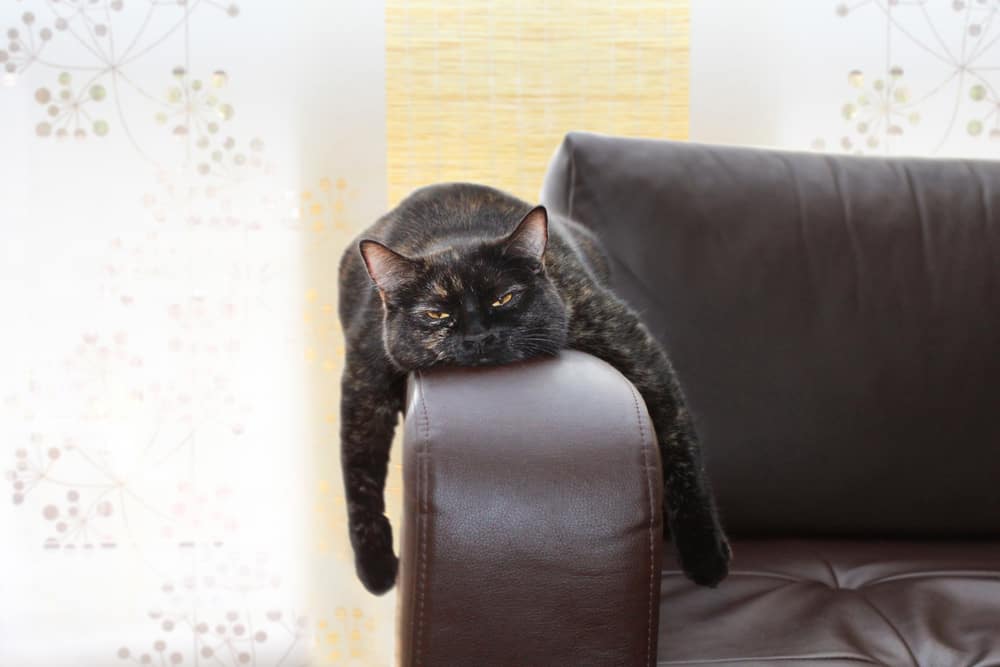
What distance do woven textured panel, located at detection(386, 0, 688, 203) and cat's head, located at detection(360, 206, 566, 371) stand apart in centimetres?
77

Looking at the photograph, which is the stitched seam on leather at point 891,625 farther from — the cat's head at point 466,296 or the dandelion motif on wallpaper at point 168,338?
the dandelion motif on wallpaper at point 168,338

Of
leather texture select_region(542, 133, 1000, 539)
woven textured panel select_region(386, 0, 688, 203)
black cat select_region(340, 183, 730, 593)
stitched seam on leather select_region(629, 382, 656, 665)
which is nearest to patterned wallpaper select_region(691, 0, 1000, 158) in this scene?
woven textured panel select_region(386, 0, 688, 203)

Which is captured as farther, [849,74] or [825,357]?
[849,74]

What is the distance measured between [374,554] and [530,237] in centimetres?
48

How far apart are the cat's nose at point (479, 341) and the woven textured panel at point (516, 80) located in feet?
2.98

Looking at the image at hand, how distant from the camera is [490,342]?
1064 mm

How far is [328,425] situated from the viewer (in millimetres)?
1964

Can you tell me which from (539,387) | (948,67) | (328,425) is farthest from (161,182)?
(948,67)

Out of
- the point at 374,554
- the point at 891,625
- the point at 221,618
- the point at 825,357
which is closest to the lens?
the point at 891,625

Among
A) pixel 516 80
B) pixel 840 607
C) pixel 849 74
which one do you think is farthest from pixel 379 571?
pixel 849 74

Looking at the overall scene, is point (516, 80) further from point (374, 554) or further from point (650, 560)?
point (650, 560)

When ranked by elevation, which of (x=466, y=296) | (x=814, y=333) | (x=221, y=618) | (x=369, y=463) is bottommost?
(x=221, y=618)

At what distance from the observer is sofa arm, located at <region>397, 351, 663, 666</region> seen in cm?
69

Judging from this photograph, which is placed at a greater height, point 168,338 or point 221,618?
point 168,338
